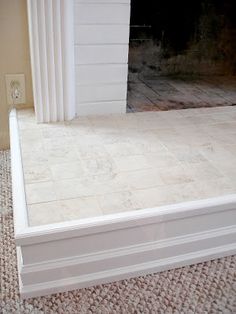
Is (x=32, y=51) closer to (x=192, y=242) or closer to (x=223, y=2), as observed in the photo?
(x=192, y=242)

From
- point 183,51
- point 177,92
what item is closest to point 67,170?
point 177,92

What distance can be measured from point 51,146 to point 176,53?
1169 mm

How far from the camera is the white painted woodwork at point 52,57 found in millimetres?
1364

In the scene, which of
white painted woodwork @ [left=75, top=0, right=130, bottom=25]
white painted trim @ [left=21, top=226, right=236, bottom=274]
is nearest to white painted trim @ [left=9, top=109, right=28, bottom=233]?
white painted trim @ [left=21, top=226, right=236, bottom=274]

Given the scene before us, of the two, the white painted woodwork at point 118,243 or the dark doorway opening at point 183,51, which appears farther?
the dark doorway opening at point 183,51

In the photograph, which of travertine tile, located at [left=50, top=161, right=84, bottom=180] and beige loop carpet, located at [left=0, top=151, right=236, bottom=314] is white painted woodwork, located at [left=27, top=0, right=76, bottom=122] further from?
beige loop carpet, located at [left=0, top=151, right=236, bottom=314]

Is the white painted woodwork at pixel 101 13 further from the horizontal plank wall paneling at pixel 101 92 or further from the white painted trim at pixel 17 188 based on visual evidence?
the white painted trim at pixel 17 188

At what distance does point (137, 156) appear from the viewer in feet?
4.25

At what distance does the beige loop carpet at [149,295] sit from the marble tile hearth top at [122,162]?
0.20m

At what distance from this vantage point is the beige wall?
4.85ft

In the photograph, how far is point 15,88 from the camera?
5.27ft

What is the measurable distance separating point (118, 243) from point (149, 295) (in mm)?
155

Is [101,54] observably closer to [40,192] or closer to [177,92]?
[177,92]

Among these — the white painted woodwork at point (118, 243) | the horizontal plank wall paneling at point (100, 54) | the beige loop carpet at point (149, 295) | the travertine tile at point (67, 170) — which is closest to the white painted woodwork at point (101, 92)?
the horizontal plank wall paneling at point (100, 54)
